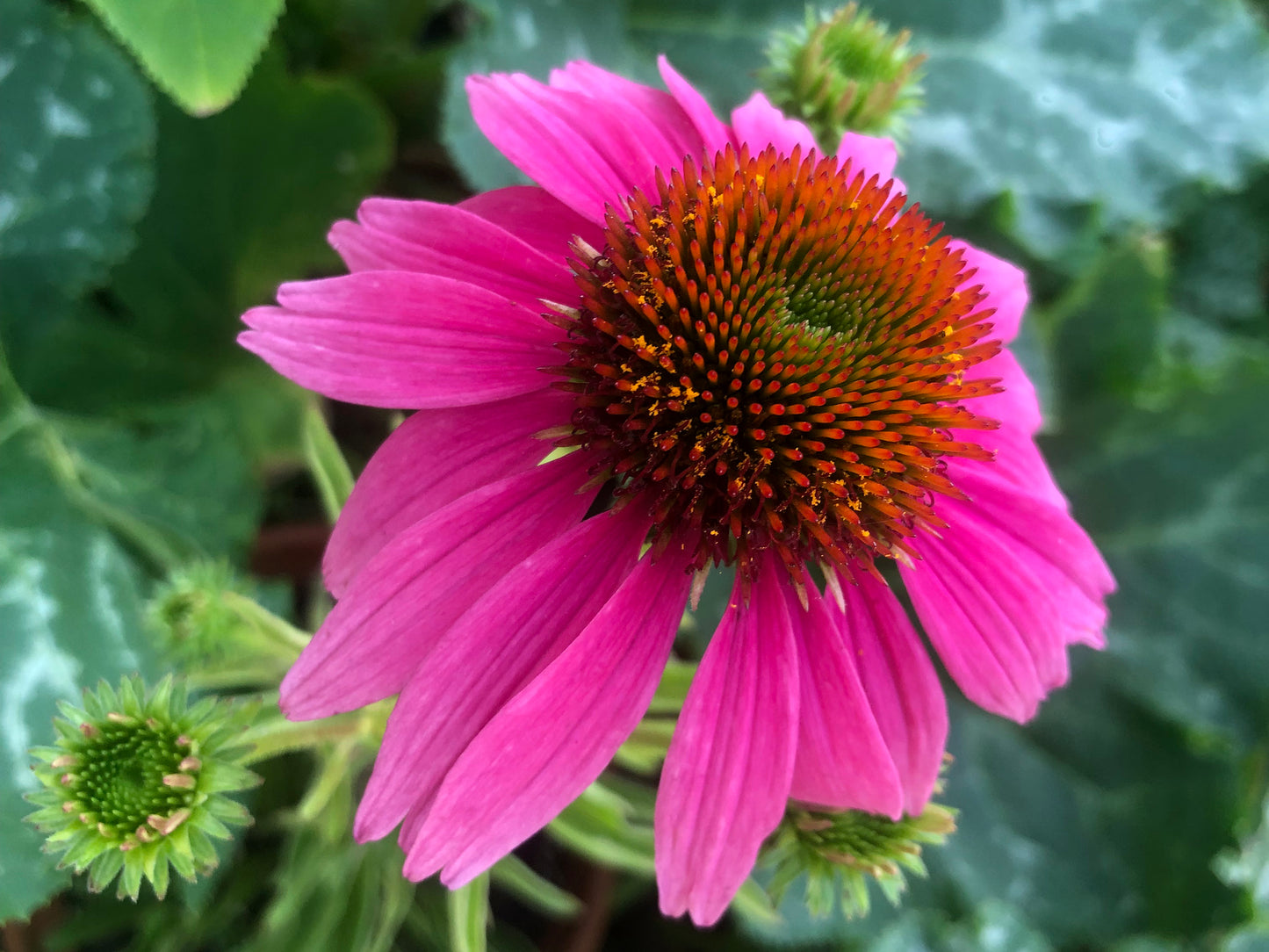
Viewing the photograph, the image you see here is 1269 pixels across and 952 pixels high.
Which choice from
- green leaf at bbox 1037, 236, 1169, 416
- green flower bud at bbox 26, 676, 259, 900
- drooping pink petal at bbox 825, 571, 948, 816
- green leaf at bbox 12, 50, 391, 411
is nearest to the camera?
green flower bud at bbox 26, 676, 259, 900

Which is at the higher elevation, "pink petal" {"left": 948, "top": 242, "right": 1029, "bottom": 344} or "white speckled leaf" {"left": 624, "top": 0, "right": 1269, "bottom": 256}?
A: "white speckled leaf" {"left": 624, "top": 0, "right": 1269, "bottom": 256}

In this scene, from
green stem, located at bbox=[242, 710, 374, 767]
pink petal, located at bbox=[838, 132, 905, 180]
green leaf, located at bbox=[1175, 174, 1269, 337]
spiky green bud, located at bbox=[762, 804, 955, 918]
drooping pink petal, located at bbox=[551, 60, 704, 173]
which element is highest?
green leaf, located at bbox=[1175, 174, 1269, 337]

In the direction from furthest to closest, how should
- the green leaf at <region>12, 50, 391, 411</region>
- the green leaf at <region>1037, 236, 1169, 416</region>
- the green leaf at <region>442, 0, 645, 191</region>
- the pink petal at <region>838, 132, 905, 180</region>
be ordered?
the green leaf at <region>1037, 236, 1169, 416</region>, the green leaf at <region>12, 50, 391, 411</region>, the green leaf at <region>442, 0, 645, 191</region>, the pink petal at <region>838, 132, 905, 180</region>

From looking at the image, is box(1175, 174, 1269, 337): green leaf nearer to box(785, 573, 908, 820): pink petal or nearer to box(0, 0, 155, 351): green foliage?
box(785, 573, 908, 820): pink petal

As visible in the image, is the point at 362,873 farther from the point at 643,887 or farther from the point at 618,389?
the point at 618,389

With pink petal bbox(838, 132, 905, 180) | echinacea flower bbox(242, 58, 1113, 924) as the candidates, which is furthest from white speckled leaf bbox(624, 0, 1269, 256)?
echinacea flower bbox(242, 58, 1113, 924)

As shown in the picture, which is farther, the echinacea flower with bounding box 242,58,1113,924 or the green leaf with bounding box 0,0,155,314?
the green leaf with bounding box 0,0,155,314

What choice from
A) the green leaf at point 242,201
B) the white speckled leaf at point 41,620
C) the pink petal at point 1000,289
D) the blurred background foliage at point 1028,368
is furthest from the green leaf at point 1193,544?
the white speckled leaf at point 41,620

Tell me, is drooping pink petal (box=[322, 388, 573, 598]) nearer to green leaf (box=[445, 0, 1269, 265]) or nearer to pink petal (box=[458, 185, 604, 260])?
pink petal (box=[458, 185, 604, 260])
